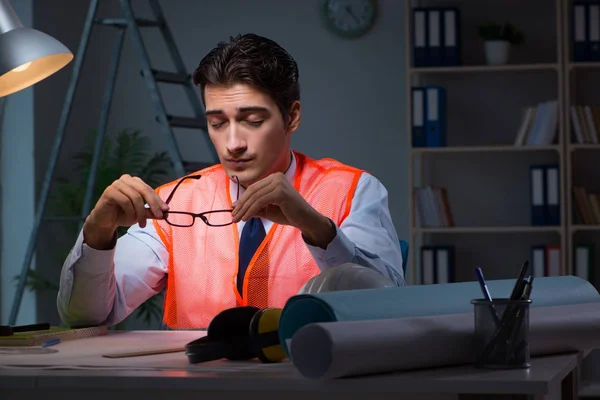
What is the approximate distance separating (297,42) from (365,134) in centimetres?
62

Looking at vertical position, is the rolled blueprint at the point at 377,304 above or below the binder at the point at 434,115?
below

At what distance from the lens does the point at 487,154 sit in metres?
4.97

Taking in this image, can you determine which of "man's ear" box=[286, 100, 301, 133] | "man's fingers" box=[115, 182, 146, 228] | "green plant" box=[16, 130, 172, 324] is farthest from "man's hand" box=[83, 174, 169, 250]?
"green plant" box=[16, 130, 172, 324]

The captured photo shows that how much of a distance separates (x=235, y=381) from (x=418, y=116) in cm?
379

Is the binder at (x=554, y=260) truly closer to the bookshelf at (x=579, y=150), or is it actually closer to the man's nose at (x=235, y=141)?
the bookshelf at (x=579, y=150)

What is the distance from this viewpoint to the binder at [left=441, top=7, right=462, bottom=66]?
4664 mm

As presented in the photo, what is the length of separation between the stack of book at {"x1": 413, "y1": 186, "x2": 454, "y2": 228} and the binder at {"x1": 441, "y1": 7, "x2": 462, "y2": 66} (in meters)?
0.65

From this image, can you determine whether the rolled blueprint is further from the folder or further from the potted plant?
the potted plant

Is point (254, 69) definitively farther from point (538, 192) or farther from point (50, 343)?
point (538, 192)

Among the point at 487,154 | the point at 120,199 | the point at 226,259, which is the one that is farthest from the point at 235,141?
the point at 487,154

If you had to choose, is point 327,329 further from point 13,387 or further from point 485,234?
point 485,234

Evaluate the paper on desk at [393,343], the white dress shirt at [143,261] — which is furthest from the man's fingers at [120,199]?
the paper on desk at [393,343]

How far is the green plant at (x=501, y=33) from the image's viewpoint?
185 inches

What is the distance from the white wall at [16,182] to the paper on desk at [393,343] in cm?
398
